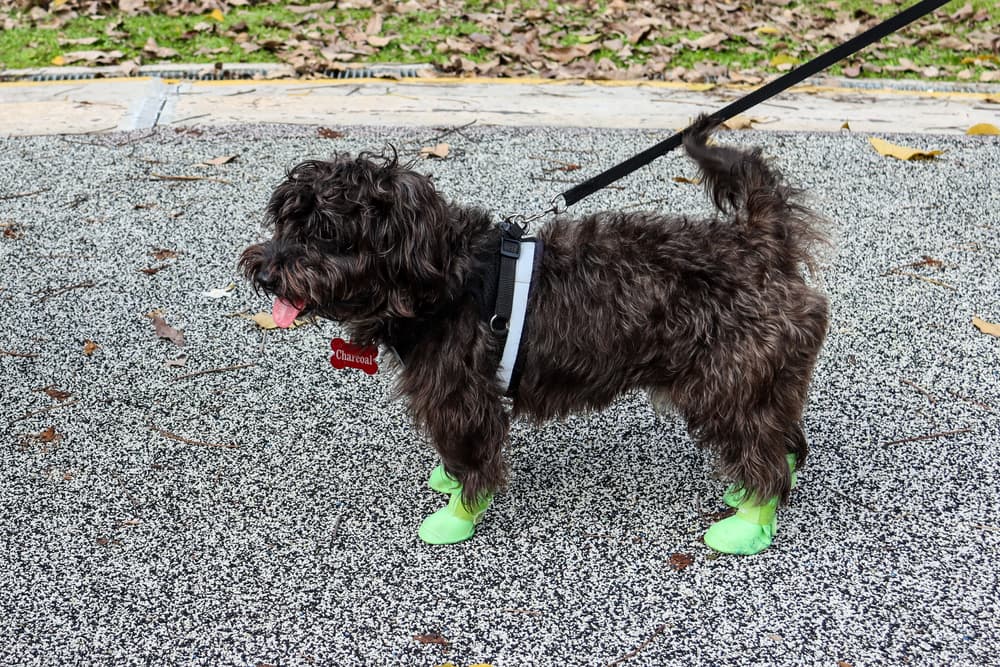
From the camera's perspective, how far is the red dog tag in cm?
291

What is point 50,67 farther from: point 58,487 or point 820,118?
point 820,118

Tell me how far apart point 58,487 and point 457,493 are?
4.70 feet

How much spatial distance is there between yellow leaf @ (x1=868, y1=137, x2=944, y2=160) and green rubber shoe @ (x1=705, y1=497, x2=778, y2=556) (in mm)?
3913

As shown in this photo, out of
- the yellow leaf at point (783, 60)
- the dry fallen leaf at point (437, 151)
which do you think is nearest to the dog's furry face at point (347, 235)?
the dry fallen leaf at point (437, 151)

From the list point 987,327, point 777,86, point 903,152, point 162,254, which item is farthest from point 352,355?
point 903,152

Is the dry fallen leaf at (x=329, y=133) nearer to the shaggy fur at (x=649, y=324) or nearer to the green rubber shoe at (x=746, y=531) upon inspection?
the shaggy fur at (x=649, y=324)

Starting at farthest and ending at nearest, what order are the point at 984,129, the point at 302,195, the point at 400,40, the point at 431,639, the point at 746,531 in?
the point at 400,40 < the point at 984,129 < the point at 746,531 < the point at 431,639 < the point at 302,195

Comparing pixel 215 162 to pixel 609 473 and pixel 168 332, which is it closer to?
pixel 168 332

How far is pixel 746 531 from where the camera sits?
119 inches

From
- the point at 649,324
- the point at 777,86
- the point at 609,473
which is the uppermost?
the point at 777,86

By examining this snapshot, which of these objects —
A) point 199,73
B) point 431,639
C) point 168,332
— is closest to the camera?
point 431,639

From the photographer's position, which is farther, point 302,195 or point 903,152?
point 903,152

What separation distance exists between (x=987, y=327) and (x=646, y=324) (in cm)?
235

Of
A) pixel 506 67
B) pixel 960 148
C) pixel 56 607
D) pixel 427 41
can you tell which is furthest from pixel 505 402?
pixel 427 41
